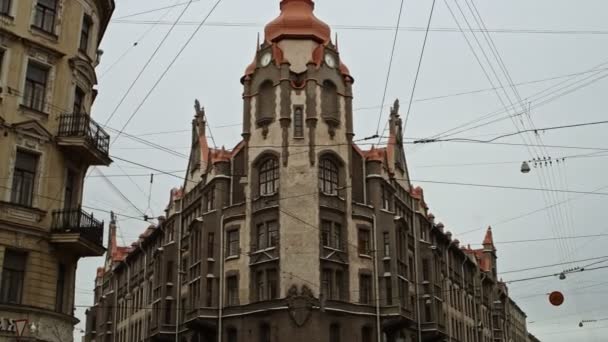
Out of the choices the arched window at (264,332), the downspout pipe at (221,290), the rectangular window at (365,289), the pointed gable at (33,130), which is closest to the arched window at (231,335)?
the downspout pipe at (221,290)

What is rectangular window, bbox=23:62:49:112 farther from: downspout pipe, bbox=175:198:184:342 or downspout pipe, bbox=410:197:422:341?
downspout pipe, bbox=410:197:422:341

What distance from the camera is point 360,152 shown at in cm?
5581

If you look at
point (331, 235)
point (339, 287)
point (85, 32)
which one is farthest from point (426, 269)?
point (85, 32)

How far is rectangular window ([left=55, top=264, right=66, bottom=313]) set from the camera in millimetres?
29797

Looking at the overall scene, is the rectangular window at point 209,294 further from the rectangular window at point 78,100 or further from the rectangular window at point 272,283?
the rectangular window at point 78,100

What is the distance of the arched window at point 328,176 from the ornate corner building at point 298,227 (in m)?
0.09

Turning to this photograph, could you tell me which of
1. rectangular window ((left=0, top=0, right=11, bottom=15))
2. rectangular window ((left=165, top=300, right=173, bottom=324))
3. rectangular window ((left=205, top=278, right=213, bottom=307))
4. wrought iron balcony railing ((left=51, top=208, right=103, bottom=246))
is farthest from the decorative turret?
wrought iron balcony railing ((left=51, top=208, right=103, bottom=246))

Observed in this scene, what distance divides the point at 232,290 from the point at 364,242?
9.62 meters

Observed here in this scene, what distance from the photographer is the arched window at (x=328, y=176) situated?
172 ft

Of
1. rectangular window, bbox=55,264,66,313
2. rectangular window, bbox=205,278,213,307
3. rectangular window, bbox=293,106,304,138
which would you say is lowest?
rectangular window, bbox=55,264,66,313

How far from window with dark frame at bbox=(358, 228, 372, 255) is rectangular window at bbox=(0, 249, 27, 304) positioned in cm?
2849

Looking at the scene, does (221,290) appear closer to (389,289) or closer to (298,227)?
(298,227)

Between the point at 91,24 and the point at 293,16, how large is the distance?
2496 centimetres

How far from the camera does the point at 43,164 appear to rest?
96.7 feet
